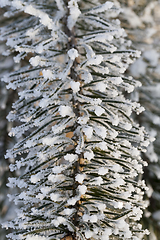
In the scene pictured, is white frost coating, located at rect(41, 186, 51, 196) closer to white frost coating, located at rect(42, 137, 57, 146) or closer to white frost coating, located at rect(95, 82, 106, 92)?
white frost coating, located at rect(42, 137, 57, 146)

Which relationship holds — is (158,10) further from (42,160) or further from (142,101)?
(42,160)

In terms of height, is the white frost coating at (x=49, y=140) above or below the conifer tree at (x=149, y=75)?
below

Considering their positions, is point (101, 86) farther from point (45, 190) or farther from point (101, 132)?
point (45, 190)

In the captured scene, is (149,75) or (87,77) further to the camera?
(149,75)

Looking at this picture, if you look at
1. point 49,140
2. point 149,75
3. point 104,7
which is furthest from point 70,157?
point 149,75

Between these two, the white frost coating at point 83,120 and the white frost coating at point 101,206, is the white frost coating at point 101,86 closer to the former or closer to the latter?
the white frost coating at point 83,120

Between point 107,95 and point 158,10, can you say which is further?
point 158,10

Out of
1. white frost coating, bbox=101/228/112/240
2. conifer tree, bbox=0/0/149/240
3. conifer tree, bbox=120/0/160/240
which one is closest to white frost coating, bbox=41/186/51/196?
conifer tree, bbox=0/0/149/240

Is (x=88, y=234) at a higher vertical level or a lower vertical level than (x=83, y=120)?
lower

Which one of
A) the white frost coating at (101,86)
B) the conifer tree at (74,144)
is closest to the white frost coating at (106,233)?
the conifer tree at (74,144)

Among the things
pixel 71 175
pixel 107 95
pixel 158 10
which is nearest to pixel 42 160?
pixel 71 175

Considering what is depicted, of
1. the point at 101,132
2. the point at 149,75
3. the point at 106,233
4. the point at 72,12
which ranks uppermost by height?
the point at 149,75
